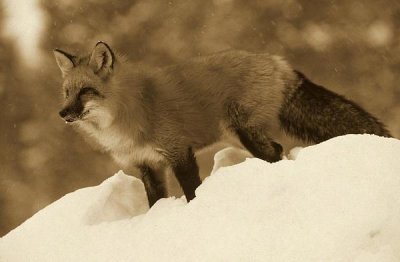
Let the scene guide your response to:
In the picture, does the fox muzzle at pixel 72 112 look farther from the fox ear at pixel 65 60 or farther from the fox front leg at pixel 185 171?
the fox front leg at pixel 185 171

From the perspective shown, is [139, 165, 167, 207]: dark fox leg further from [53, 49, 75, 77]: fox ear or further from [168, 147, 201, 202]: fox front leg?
[53, 49, 75, 77]: fox ear

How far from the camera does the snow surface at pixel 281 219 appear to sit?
2176 mm

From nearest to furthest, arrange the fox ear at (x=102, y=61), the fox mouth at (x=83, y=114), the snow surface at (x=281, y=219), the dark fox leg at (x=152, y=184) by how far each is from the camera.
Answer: the snow surface at (x=281, y=219), the fox mouth at (x=83, y=114), the fox ear at (x=102, y=61), the dark fox leg at (x=152, y=184)

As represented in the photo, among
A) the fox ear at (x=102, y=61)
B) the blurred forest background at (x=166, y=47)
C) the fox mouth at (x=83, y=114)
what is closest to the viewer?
the fox mouth at (x=83, y=114)

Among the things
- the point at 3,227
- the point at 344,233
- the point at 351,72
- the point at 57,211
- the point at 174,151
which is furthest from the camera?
the point at 3,227

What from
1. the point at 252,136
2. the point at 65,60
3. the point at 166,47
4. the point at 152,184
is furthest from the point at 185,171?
the point at 166,47

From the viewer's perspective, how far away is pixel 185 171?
3.62 meters

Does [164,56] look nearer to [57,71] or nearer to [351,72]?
[57,71]

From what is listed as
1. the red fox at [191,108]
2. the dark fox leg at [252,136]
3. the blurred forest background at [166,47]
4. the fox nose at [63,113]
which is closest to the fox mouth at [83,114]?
the red fox at [191,108]

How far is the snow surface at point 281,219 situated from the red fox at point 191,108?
741mm

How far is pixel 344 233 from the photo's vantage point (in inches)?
85.6

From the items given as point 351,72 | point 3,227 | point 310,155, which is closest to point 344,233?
point 310,155

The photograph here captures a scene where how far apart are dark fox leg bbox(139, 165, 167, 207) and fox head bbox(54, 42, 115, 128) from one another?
0.50m

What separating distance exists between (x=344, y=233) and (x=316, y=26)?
3.13m
